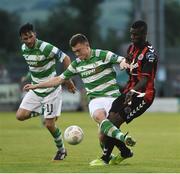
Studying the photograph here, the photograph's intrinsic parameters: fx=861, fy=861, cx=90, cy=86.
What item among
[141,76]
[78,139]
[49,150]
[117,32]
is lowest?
[117,32]

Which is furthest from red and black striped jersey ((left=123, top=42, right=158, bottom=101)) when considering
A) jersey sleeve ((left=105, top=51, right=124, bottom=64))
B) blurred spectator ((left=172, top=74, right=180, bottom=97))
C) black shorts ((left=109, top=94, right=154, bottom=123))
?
blurred spectator ((left=172, top=74, right=180, bottom=97))

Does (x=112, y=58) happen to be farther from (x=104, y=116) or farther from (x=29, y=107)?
(x=29, y=107)

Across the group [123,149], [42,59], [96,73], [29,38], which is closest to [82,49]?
[96,73]

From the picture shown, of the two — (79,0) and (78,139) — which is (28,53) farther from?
(79,0)

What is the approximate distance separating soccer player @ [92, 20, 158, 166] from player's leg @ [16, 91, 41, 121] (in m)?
2.90

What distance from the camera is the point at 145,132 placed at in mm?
26719

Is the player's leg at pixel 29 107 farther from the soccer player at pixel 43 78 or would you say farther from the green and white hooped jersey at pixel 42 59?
the green and white hooped jersey at pixel 42 59

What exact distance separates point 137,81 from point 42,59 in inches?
120

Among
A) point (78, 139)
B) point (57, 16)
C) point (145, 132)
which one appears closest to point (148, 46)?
point (78, 139)

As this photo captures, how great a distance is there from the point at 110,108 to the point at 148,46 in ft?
4.12

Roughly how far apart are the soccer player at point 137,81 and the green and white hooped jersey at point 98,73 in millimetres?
433

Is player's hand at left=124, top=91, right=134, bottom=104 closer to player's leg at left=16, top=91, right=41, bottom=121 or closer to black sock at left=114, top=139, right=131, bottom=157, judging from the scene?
black sock at left=114, top=139, right=131, bottom=157

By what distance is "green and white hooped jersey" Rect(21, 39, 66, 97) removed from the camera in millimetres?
16484

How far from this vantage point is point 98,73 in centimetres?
1458
